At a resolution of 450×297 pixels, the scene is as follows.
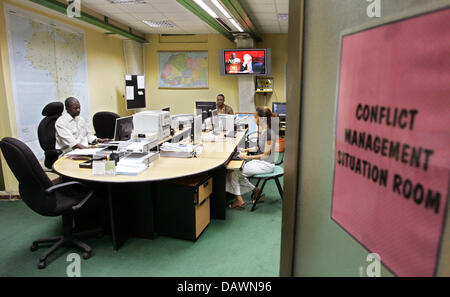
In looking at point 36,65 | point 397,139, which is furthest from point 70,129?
point 397,139

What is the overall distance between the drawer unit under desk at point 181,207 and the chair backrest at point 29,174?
0.98m

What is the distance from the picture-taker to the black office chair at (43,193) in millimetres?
2420

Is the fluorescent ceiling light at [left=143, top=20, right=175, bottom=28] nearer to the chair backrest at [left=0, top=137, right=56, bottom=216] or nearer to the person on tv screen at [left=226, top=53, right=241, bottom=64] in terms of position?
the person on tv screen at [left=226, top=53, right=241, bottom=64]

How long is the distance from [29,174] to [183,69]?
20.2 ft

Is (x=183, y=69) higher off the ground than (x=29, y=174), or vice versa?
(x=183, y=69)

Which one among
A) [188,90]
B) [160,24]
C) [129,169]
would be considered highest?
[160,24]

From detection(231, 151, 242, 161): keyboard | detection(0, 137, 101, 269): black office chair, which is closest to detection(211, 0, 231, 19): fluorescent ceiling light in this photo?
detection(231, 151, 242, 161): keyboard

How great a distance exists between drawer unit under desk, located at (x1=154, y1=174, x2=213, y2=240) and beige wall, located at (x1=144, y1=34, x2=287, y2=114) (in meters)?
5.34

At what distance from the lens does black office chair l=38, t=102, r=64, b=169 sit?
3.83 metres

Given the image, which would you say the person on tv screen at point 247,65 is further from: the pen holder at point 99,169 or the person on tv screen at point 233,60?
the pen holder at point 99,169

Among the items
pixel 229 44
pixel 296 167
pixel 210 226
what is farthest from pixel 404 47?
pixel 229 44

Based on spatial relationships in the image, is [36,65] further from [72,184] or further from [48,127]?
[72,184]

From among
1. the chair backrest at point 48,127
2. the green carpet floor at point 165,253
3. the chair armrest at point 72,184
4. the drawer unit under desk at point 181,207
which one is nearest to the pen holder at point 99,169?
the chair armrest at point 72,184

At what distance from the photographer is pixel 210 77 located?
812 centimetres
